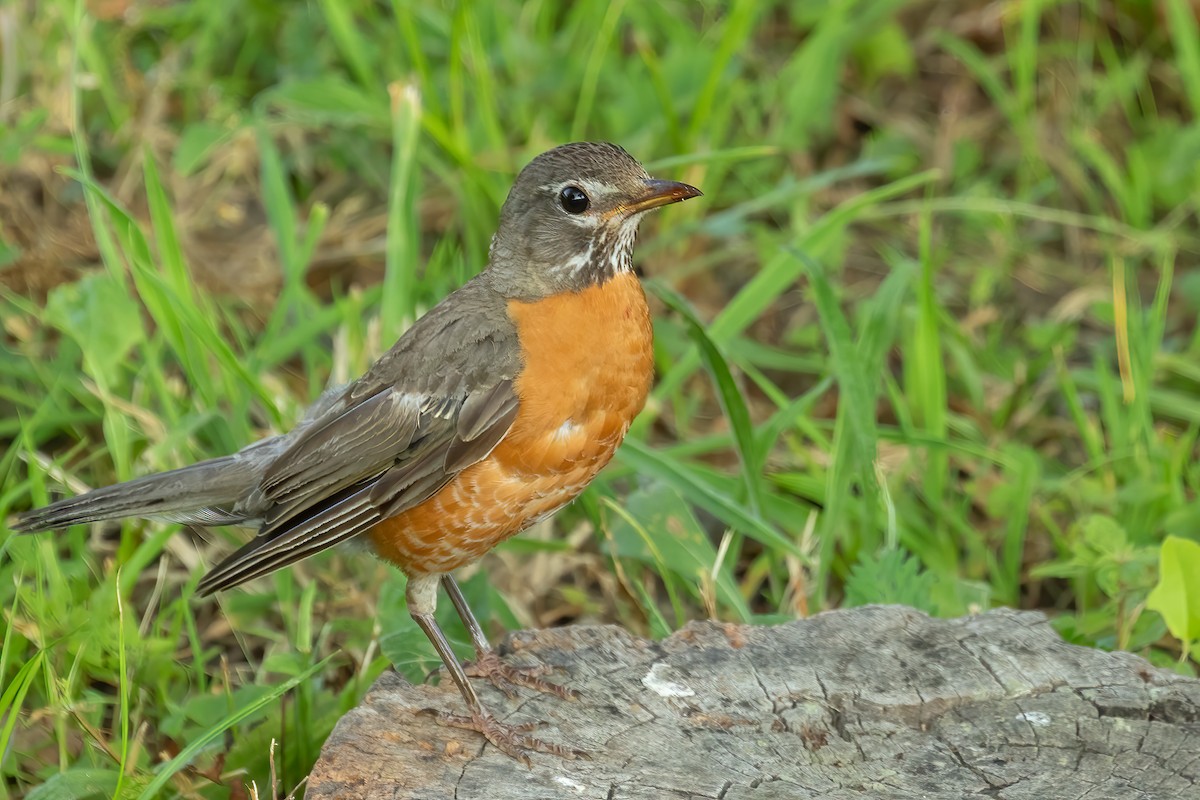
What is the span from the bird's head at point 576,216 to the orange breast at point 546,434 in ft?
0.29

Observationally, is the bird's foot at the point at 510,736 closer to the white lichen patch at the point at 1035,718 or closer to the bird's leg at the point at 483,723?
the bird's leg at the point at 483,723

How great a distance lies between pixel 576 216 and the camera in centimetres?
438

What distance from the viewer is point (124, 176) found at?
6848 millimetres

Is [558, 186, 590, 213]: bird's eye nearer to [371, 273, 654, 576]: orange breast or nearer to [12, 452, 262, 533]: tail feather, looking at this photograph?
[371, 273, 654, 576]: orange breast

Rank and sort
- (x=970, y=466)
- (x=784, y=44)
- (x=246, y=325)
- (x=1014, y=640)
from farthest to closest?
(x=784, y=44) < (x=246, y=325) < (x=970, y=466) < (x=1014, y=640)

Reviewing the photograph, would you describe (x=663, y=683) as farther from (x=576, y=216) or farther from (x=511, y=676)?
(x=576, y=216)

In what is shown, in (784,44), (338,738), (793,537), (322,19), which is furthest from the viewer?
(784,44)

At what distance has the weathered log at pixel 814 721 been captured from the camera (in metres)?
3.48

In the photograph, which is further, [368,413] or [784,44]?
[784,44]

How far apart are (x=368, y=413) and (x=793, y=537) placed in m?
1.83

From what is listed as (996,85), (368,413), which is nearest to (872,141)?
(996,85)

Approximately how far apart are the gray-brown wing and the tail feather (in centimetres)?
18

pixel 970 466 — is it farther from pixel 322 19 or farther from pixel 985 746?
pixel 322 19

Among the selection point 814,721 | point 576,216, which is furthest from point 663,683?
point 576,216
